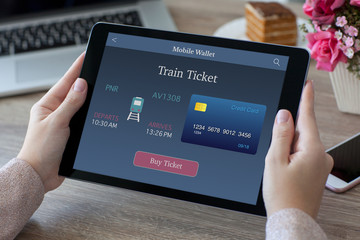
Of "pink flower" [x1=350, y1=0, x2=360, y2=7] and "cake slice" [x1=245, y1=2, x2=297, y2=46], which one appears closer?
"pink flower" [x1=350, y1=0, x2=360, y2=7]

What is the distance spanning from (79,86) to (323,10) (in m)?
0.54

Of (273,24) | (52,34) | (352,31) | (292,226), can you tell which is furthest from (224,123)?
(52,34)

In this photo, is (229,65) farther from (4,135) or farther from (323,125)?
(4,135)

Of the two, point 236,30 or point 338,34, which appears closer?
point 338,34

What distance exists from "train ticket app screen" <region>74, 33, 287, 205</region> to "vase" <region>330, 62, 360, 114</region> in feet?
0.87

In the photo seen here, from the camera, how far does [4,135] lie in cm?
112

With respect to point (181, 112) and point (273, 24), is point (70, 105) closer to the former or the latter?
point (181, 112)

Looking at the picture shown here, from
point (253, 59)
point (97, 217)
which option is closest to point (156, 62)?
point (253, 59)

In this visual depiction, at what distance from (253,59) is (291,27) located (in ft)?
1.55

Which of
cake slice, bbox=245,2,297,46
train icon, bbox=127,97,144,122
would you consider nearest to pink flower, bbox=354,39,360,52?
cake slice, bbox=245,2,297,46

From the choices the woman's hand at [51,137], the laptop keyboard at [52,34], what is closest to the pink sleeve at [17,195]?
the woman's hand at [51,137]

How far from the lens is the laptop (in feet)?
4.21

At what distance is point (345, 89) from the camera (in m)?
1.07

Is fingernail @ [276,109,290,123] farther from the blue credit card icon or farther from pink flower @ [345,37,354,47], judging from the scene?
pink flower @ [345,37,354,47]
